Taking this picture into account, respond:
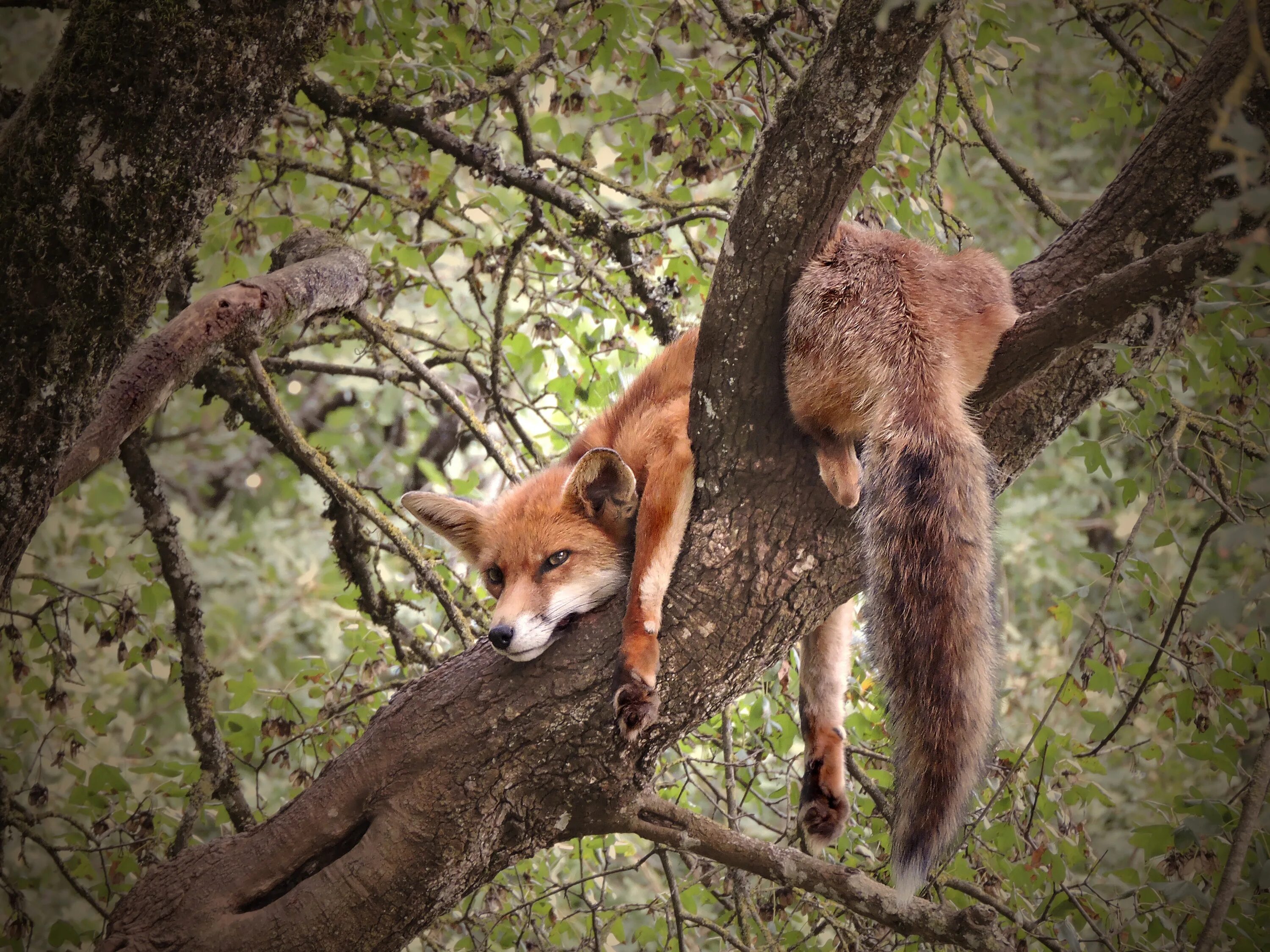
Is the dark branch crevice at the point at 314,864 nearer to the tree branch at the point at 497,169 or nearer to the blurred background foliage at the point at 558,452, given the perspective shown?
the blurred background foliage at the point at 558,452

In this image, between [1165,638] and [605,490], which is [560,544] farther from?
[1165,638]

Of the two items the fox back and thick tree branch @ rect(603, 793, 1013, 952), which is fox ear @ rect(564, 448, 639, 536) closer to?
the fox back

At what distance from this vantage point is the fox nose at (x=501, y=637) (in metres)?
2.91

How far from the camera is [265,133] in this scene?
5520 mm

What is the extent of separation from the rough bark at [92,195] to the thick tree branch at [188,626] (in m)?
1.44

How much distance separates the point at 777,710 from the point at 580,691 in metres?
1.95

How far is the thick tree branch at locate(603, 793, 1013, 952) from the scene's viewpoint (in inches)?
114

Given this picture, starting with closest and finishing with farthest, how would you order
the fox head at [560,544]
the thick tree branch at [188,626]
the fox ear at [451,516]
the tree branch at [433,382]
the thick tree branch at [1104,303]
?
the thick tree branch at [1104,303], the fox head at [560,544], the thick tree branch at [188,626], the fox ear at [451,516], the tree branch at [433,382]

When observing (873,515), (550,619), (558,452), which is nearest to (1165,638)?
(873,515)

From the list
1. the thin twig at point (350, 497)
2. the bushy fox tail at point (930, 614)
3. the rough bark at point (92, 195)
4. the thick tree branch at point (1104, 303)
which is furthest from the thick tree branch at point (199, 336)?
the thick tree branch at point (1104, 303)

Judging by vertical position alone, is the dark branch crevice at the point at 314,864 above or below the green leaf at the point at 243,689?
below

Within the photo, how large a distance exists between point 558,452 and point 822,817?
2909 mm

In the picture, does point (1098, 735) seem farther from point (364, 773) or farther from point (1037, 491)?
point (1037, 491)

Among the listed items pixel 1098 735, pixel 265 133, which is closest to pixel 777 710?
pixel 1098 735
